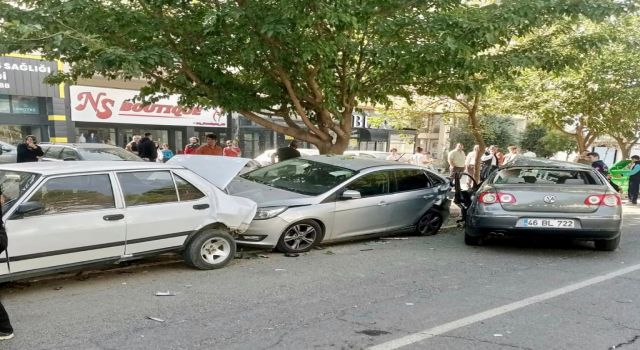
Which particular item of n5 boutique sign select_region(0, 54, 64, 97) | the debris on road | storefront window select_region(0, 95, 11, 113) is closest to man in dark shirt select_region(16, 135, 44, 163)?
the debris on road

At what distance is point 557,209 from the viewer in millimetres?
6914

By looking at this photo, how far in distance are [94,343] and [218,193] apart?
2.53m

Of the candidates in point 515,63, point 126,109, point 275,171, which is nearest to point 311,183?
point 275,171

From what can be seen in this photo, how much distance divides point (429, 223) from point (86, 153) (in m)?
8.90

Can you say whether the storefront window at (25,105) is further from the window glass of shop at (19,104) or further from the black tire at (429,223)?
the black tire at (429,223)

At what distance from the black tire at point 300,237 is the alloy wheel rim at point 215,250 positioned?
91cm

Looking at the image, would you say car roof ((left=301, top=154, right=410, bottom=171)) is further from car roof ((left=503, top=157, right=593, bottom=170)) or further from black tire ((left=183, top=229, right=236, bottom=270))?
black tire ((left=183, top=229, right=236, bottom=270))

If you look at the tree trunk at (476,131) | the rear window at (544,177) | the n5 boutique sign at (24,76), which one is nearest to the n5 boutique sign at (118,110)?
the n5 boutique sign at (24,76)

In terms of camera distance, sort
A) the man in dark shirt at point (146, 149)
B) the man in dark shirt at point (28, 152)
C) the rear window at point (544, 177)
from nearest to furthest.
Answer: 1. the rear window at point (544, 177)
2. the man in dark shirt at point (28, 152)
3. the man in dark shirt at point (146, 149)

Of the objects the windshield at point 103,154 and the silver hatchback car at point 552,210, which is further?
the windshield at point 103,154

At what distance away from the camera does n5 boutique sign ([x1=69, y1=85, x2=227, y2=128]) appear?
22.2 metres

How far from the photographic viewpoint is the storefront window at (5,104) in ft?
67.8

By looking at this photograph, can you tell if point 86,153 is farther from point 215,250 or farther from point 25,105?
point 25,105

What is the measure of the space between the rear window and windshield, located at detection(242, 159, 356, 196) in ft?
7.32
